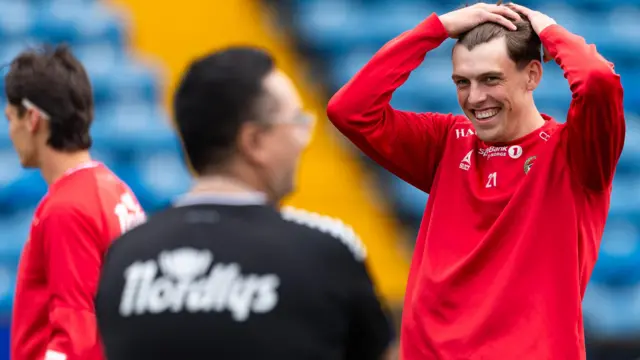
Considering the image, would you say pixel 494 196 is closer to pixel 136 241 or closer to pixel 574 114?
pixel 574 114

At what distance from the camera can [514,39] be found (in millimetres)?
3439

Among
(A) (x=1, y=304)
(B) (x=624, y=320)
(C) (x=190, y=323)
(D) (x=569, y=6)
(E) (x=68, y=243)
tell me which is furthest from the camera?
(D) (x=569, y=6)

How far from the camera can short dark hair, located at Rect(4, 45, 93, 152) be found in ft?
12.7

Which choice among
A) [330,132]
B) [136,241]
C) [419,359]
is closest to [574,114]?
[419,359]

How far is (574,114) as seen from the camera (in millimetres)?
3281

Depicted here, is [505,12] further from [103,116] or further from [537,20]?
[103,116]

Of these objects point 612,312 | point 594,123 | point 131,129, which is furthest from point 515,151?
point 131,129

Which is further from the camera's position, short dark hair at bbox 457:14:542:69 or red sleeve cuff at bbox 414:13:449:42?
red sleeve cuff at bbox 414:13:449:42

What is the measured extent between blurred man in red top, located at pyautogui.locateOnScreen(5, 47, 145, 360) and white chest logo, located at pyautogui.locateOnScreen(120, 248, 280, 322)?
1.38 meters

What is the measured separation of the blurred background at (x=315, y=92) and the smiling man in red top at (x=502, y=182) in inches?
141

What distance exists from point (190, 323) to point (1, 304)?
526cm

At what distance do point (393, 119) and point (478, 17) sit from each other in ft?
1.46

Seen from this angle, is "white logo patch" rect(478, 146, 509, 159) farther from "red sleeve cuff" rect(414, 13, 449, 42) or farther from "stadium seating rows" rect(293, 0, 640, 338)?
"stadium seating rows" rect(293, 0, 640, 338)

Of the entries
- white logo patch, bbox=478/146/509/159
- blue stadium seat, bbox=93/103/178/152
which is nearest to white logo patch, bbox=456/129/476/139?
white logo patch, bbox=478/146/509/159
